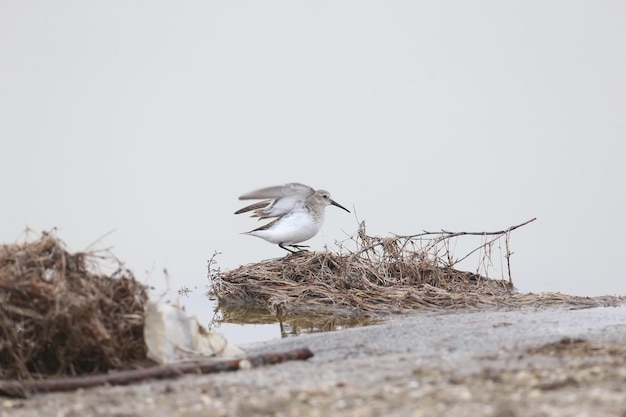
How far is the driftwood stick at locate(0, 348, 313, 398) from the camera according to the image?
226 inches

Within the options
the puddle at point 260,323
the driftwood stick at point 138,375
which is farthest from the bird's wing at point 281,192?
the driftwood stick at point 138,375

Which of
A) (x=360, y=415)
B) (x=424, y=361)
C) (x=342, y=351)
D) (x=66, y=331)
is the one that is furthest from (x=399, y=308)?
(x=360, y=415)

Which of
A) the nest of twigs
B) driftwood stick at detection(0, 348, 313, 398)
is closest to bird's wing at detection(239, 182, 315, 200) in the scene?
the nest of twigs

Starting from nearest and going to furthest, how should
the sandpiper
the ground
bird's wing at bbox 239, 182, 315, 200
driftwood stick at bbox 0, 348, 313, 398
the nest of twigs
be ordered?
the ground → driftwood stick at bbox 0, 348, 313, 398 → the nest of twigs → bird's wing at bbox 239, 182, 315, 200 → the sandpiper

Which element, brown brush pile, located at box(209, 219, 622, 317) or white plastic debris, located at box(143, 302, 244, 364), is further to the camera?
brown brush pile, located at box(209, 219, 622, 317)

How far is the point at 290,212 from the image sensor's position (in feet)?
43.5

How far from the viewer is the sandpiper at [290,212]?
12.9 metres

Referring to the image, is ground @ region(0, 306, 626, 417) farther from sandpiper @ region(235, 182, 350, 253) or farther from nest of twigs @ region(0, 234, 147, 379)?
sandpiper @ region(235, 182, 350, 253)

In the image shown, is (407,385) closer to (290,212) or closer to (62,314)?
(62,314)

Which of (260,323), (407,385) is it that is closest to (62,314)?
(407,385)

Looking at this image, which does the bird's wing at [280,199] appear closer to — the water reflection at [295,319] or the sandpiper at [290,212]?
the sandpiper at [290,212]

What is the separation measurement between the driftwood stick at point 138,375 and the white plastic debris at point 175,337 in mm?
220

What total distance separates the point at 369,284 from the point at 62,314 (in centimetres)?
569

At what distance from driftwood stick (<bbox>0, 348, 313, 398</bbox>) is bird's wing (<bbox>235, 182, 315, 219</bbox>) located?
19.9ft
